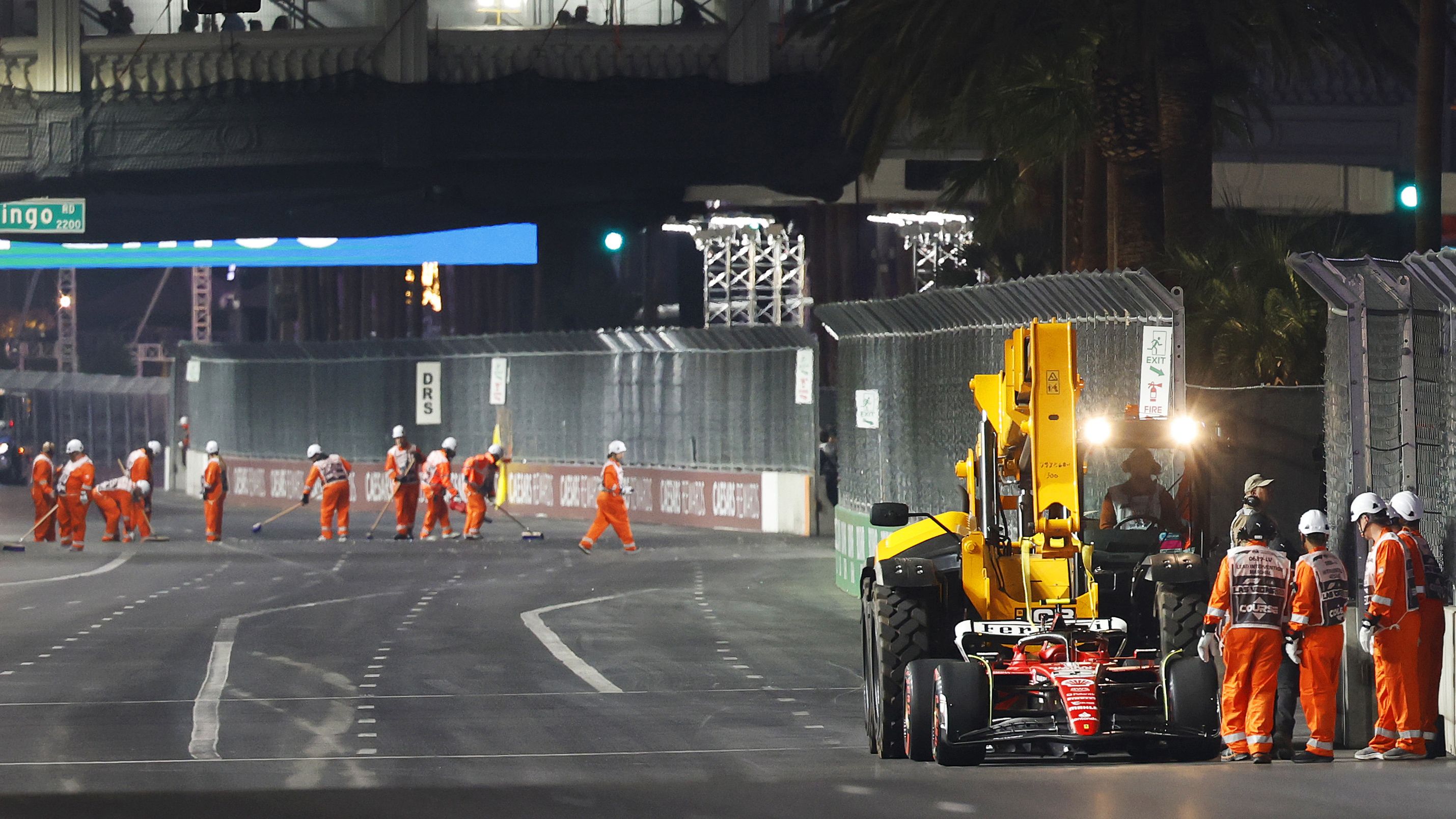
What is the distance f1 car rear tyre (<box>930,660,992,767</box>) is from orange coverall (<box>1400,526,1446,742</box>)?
2510mm

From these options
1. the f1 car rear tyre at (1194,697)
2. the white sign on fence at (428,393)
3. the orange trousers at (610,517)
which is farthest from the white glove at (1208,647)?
the white sign on fence at (428,393)

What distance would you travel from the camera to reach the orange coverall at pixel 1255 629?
12289 millimetres

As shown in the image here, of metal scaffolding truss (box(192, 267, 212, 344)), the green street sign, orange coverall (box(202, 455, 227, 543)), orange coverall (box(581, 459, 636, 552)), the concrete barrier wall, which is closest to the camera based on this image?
orange coverall (box(581, 459, 636, 552))

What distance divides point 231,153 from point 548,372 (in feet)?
28.0

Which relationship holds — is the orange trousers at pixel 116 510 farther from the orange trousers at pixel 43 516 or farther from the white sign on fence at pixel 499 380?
the white sign on fence at pixel 499 380

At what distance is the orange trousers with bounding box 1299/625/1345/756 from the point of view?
40.7 ft

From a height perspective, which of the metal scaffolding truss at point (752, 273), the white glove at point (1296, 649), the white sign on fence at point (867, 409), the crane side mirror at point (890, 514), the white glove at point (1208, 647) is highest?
the metal scaffolding truss at point (752, 273)

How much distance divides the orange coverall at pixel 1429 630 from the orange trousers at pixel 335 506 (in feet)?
77.0

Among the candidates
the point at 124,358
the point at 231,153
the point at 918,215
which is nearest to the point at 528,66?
the point at 231,153

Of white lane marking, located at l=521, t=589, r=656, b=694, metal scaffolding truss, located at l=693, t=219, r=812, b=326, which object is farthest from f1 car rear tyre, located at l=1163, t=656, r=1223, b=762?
metal scaffolding truss, located at l=693, t=219, r=812, b=326

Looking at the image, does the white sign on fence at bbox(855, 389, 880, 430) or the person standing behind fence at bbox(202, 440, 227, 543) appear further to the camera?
the person standing behind fence at bbox(202, 440, 227, 543)

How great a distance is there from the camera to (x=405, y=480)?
113ft

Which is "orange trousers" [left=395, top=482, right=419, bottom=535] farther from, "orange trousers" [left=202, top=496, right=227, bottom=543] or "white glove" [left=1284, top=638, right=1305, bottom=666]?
"white glove" [left=1284, top=638, right=1305, bottom=666]

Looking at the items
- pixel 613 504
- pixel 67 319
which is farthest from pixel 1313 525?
pixel 67 319
